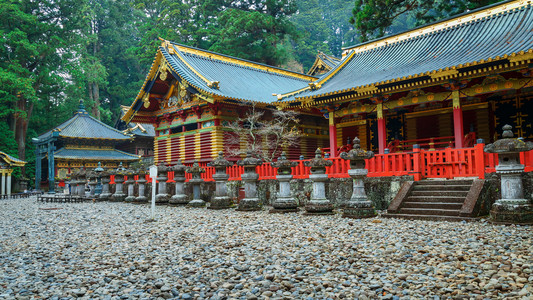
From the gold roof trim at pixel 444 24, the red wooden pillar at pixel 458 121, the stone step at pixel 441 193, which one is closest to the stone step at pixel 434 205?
the stone step at pixel 441 193

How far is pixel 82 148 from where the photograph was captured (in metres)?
36.6

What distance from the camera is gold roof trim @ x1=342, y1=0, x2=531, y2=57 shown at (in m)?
15.4

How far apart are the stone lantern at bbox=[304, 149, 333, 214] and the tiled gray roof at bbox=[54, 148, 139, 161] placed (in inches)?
1162

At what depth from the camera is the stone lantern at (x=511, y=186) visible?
7.90 meters

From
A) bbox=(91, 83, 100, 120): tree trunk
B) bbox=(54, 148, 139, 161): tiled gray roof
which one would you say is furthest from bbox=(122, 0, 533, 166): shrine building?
bbox=(91, 83, 100, 120): tree trunk

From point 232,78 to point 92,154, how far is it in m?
20.4

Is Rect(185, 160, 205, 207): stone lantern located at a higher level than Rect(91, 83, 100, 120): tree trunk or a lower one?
lower

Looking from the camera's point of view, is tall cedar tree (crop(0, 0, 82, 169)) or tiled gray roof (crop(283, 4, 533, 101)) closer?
tiled gray roof (crop(283, 4, 533, 101))

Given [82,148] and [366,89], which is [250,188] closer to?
[366,89]

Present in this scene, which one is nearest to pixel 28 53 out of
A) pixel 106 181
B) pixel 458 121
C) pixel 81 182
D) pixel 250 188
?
pixel 81 182

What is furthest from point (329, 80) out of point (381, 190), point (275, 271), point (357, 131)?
point (275, 271)

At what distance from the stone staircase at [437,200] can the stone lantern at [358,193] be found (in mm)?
533

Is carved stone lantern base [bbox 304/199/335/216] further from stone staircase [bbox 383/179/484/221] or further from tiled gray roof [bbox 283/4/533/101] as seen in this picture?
tiled gray roof [bbox 283/4/533/101]

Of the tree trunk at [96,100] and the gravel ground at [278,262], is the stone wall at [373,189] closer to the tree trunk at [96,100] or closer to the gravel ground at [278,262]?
the gravel ground at [278,262]
